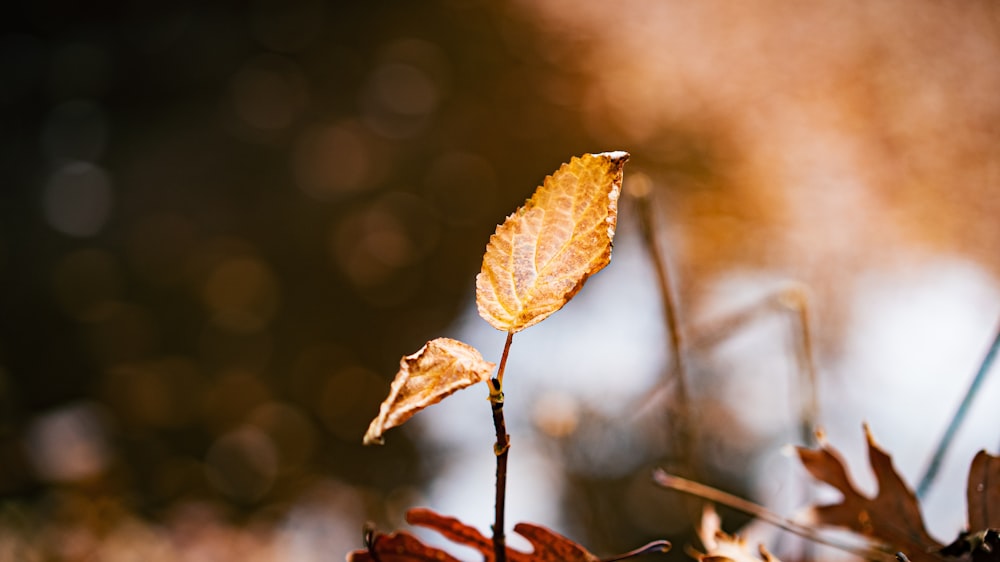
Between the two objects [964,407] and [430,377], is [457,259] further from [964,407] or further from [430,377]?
[430,377]

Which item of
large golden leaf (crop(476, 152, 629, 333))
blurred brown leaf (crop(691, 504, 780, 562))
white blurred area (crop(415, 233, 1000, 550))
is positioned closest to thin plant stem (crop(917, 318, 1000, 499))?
blurred brown leaf (crop(691, 504, 780, 562))

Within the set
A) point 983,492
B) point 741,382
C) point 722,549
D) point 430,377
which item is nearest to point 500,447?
point 430,377

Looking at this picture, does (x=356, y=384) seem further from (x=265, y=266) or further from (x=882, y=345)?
(x=882, y=345)

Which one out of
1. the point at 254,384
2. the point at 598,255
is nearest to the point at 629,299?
the point at 254,384

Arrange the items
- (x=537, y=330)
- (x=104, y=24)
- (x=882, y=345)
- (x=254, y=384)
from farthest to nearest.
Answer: (x=104, y=24), (x=254, y=384), (x=537, y=330), (x=882, y=345)

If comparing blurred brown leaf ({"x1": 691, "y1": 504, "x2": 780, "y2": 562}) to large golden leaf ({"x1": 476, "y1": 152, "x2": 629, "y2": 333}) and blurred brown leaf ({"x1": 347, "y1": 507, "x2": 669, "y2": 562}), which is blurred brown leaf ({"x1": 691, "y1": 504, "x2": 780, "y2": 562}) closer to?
blurred brown leaf ({"x1": 347, "y1": 507, "x2": 669, "y2": 562})

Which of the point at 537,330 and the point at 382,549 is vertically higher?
the point at 537,330
